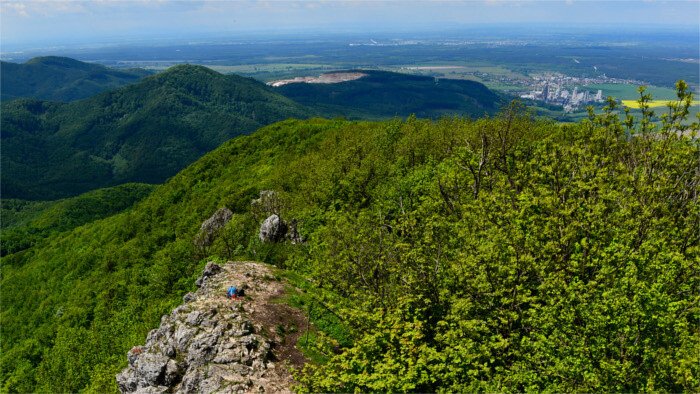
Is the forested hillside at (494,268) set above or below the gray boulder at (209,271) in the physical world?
above

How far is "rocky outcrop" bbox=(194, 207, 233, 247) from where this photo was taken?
56969 mm

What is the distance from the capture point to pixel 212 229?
60.0 metres

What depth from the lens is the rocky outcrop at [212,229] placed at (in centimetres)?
5697

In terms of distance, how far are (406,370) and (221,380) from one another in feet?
38.1

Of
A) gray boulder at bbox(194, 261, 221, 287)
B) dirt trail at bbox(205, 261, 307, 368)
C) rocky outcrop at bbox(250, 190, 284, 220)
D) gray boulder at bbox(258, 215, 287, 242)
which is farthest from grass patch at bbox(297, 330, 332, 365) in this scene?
rocky outcrop at bbox(250, 190, 284, 220)

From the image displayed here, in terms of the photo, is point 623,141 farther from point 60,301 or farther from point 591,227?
point 60,301

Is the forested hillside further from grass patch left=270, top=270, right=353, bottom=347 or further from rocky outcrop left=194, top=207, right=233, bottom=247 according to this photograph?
rocky outcrop left=194, top=207, right=233, bottom=247

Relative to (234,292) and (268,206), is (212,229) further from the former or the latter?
(234,292)

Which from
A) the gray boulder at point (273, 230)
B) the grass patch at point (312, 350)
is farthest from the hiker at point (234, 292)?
the gray boulder at point (273, 230)

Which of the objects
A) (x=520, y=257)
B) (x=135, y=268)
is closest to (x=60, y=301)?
(x=135, y=268)

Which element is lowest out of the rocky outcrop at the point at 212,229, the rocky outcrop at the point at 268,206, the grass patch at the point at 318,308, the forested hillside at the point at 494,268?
the rocky outcrop at the point at 212,229

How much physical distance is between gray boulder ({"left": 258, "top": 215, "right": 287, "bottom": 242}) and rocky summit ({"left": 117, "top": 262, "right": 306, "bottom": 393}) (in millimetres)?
14935

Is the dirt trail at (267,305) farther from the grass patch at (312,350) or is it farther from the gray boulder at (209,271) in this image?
the gray boulder at (209,271)

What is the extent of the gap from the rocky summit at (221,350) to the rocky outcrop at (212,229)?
85.3 feet
